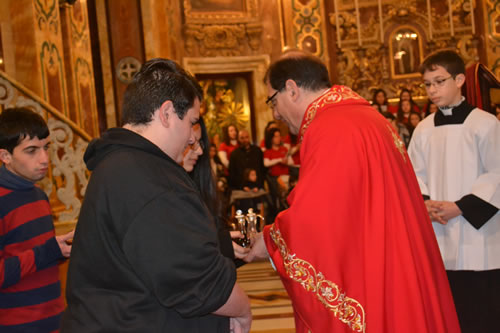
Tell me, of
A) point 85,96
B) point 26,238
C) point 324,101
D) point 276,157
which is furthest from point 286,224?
point 276,157

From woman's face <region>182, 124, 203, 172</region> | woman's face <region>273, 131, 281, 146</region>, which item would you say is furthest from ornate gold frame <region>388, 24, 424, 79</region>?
woman's face <region>182, 124, 203, 172</region>

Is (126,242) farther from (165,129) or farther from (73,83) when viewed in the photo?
(73,83)

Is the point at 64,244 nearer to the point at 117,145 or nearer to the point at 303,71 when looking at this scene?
the point at 117,145

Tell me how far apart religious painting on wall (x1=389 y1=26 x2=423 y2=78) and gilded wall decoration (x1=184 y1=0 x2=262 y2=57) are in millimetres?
3263

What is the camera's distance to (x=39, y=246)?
239 cm

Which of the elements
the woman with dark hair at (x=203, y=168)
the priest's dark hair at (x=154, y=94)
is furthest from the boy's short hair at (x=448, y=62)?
the priest's dark hair at (x=154, y=94)

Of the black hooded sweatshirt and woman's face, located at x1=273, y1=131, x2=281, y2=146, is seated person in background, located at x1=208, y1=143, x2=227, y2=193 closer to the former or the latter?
woman's face, located at x1=273, y1=131, x2=281, y2=146

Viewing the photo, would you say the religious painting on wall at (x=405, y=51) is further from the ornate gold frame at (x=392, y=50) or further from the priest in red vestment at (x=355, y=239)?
the priest in red vestment at (x=355, y=239)

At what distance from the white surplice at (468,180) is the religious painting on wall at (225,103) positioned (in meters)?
10.4

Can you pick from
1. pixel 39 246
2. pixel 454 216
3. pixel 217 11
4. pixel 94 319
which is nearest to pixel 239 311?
pixel 94 319

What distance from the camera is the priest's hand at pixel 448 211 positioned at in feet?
10.3

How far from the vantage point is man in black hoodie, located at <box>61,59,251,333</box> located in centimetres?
147

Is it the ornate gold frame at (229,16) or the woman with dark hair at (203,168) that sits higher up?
the ornate gold frame at (229,16)

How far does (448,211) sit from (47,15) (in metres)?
5.21
